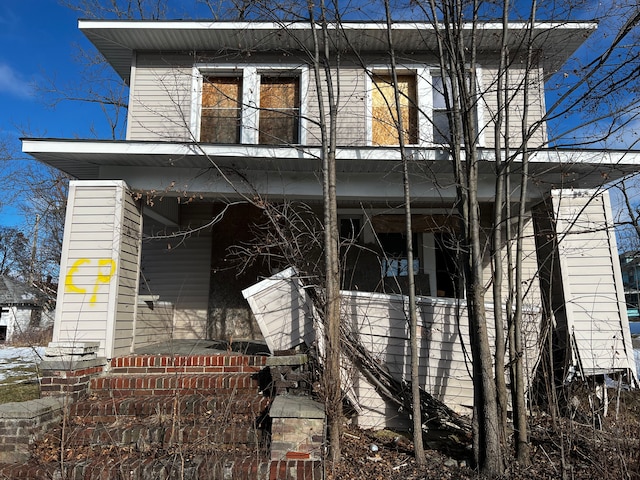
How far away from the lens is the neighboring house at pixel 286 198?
17.9 feet

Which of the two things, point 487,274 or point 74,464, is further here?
point 487,274

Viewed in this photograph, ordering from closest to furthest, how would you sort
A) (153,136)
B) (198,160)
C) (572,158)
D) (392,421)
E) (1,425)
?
1. (1,425)
2. (392,421)
3. (572,158)
4. (198,160)
5. (153,136)

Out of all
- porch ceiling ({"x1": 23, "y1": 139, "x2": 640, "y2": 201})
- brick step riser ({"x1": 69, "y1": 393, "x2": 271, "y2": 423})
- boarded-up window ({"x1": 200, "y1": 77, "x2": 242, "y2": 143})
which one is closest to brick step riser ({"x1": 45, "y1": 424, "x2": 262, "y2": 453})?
brick step riser ({"x1": 69, "y1": 393, "x2": 271, "y2": 423})

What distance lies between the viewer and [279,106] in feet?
25.9

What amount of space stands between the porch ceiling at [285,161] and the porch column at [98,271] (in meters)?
0.42

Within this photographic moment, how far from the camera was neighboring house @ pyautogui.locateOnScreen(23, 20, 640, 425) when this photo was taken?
5.47 m

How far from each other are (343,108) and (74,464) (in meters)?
6.16

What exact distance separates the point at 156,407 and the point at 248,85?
541 cm

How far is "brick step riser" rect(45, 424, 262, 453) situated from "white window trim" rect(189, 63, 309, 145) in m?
4.80

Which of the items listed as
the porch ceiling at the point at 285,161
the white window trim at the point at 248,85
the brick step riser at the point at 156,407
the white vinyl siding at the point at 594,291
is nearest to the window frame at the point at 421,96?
the white window trim at the point at 248,85

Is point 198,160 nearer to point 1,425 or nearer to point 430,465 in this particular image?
point 1,425

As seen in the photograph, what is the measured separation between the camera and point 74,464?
3.71m

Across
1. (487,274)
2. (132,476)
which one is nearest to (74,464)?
(132,476)

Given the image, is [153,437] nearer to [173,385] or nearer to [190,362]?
[173,385]
